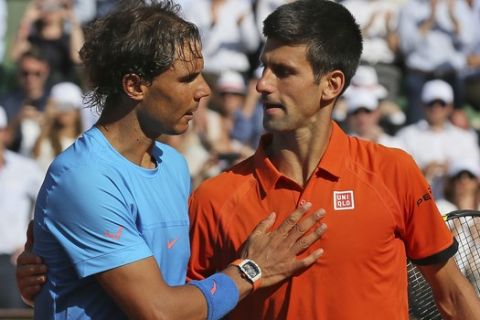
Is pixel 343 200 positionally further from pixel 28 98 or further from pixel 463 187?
pixel 28 98

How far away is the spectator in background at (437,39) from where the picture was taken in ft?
32.8

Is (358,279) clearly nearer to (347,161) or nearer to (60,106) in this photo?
(347,161)

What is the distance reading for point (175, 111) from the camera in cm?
349

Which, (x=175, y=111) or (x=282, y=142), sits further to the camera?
(x=282, y=142)

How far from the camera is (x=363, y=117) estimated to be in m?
8.41

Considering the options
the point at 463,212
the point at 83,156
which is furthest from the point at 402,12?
the point at 83,156

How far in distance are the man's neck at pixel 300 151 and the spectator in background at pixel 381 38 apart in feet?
20.8

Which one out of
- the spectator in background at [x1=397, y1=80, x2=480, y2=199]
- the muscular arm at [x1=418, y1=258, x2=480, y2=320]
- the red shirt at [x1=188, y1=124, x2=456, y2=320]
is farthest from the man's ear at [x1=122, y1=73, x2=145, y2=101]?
the spectator in background at [x1=397, y1=80, x2=480, y2=199]

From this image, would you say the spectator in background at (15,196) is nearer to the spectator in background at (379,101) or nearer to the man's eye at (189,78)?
the spectator in background at (379,101)

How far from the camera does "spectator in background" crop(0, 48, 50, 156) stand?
8758mm

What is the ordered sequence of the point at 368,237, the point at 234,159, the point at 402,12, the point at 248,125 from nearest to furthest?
1. the point at 368,237
2. the point at 234,159
3. the point at 248,125
4. the point at 402,12

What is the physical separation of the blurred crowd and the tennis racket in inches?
127

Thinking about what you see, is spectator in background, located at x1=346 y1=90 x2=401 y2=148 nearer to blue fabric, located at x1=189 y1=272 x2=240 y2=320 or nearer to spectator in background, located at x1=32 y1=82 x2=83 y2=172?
spectator in background, located at x1=32 y1=82 x2=83 y2=172

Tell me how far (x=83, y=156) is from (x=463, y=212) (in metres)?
1.43
